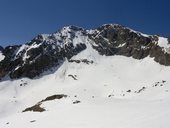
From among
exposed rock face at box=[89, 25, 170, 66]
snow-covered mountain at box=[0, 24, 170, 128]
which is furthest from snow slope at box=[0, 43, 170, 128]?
exposed rock face at box=[89, 25, 170, 66]

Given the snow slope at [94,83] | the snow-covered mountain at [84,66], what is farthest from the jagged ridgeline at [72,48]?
the snow slope at [94,83]

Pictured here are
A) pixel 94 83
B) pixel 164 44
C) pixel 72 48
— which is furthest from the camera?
pixel 72 48

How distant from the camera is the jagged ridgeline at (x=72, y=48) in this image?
124 meters

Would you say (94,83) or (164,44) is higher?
(164,44)

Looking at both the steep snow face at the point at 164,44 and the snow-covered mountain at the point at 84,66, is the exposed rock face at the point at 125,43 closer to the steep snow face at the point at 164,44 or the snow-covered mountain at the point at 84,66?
the snow-covered mountain at the point at 84,66

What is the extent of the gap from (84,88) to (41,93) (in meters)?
15.3

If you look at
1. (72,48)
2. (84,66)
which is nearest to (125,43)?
(72,48)

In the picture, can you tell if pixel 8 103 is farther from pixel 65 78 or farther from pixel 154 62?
pixel 154 62

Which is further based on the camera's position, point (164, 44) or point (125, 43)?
point (125, 43)

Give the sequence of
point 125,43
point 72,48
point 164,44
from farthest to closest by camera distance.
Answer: point 125,43
point 72,48
point 164,44

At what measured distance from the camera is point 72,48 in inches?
5458

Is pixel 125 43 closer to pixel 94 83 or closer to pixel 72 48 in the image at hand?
pixel 72 48

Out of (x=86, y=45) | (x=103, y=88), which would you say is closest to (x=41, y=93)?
(x=103, y=88)

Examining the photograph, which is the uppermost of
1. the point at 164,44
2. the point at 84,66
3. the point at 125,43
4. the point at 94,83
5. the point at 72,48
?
the point at 125,43
